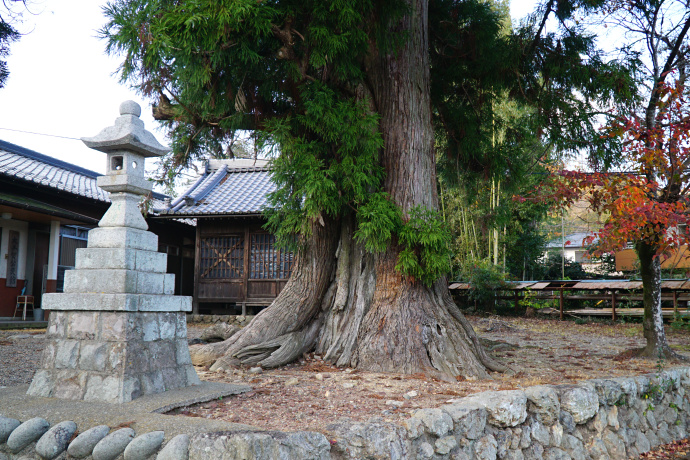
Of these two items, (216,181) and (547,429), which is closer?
(547,429)

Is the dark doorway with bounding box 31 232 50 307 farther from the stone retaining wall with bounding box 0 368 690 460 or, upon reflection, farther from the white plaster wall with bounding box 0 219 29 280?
the stone retaining wall with bounding box 0 368 690 460

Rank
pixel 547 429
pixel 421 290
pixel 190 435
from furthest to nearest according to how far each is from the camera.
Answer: pixel 421 290, pixel 547 429, pixel 190 435

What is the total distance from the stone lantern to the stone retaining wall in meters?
0.60

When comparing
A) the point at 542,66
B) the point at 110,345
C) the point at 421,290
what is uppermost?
the point at 542,66

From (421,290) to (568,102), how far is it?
3.98 m

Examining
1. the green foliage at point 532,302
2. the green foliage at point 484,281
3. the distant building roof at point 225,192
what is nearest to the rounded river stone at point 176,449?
the distant building roof at point 225,192

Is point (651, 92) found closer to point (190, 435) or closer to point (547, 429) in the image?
point (547, 429)

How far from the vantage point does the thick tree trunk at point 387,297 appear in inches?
230

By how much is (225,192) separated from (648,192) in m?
10.6

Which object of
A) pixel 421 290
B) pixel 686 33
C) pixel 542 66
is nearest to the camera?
pixel 421 290

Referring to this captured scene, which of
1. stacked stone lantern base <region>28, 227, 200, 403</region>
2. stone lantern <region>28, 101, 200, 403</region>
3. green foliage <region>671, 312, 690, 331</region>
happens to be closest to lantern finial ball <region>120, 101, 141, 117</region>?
stone lantern <region>28, 101, 200, 403</region>

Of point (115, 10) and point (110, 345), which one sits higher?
point (115, 10)

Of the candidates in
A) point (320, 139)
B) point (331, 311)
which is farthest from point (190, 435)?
point (320, 139)

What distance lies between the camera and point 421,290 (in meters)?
6.18
